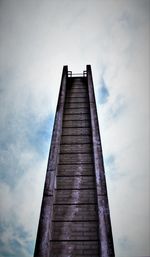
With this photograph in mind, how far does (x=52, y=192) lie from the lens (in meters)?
6.70

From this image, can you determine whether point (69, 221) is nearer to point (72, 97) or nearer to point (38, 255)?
point (38, 255)

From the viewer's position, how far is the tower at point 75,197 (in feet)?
19.1

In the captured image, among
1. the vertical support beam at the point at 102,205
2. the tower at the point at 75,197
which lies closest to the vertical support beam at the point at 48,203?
the tower at the point at 75,197

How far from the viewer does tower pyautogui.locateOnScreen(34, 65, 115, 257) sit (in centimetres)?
582

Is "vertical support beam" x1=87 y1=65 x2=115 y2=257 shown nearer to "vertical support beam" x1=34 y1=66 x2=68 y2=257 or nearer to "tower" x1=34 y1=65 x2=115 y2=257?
"tower" x1=34 y1=65 x2=115 y2=257

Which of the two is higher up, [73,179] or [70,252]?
[73,179]

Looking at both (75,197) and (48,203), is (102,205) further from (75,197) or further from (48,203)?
(48,203)

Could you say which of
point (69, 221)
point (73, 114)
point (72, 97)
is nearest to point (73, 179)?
point (69, 221)

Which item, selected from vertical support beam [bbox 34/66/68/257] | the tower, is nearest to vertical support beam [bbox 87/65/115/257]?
the tower

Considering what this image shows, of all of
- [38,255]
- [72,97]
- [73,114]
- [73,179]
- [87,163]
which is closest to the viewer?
[38,255]

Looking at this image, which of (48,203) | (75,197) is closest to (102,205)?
(75,197)

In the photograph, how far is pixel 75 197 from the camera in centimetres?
693

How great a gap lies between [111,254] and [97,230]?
78 centimetres

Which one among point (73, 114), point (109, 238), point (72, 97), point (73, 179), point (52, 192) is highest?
point (72, 97)
